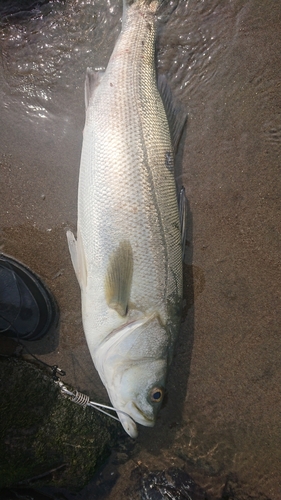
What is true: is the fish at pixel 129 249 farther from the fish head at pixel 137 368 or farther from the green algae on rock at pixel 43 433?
the green algae on rock at pixel 43 433

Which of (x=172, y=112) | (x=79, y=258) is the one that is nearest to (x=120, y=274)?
(x=79, y=258)

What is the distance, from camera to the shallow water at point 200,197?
313cm

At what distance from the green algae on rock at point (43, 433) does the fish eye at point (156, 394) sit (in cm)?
75

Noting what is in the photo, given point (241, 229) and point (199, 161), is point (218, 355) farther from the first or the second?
point (199, 161)

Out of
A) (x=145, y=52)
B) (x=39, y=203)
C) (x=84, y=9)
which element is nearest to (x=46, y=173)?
Answer: (x=39, y=203)

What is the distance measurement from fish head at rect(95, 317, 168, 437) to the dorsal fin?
59.1 inches

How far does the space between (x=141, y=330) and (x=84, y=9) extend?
9.37 ft

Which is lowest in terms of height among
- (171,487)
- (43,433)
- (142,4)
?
(171,487)

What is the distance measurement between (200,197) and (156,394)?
1.71 metres

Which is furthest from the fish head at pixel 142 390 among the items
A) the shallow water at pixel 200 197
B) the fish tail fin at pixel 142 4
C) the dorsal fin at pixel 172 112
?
the fish tail fin at pixel 142 4

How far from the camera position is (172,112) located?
297cm

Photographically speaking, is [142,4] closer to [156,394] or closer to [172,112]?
[172,112]

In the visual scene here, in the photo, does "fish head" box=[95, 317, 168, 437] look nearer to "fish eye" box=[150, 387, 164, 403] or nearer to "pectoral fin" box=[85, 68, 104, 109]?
"fish eye" box=[150, 387, 164, 403]

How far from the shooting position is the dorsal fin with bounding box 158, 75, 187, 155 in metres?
2.96
